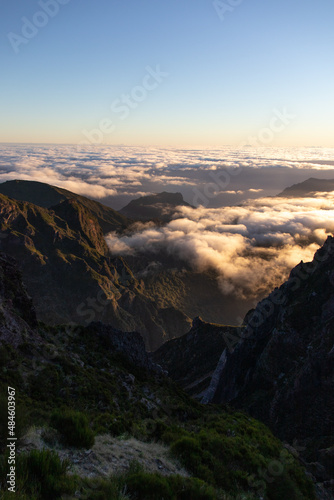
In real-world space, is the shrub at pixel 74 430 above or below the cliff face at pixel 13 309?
above

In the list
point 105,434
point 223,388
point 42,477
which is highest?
point 42,477

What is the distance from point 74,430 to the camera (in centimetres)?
1240

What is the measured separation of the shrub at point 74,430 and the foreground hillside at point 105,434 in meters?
0.05

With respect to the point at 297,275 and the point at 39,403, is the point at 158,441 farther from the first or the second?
the point at 297,275

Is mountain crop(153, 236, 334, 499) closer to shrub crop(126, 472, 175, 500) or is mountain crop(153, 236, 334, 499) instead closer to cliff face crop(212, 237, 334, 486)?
cliff face crop(212, 237, 334, 486)

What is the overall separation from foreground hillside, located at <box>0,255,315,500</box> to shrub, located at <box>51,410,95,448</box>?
1.8 inches

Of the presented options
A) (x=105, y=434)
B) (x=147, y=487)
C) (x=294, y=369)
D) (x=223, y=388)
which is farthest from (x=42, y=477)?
(x=223, y=388)

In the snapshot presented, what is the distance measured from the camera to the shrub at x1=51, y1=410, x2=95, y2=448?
39.7 ft

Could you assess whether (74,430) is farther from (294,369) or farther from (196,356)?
(196,356)

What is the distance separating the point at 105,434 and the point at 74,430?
4239 mm

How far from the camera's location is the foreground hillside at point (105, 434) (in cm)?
893

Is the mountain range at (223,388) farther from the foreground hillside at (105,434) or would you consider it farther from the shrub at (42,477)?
the shrub at (42,477)

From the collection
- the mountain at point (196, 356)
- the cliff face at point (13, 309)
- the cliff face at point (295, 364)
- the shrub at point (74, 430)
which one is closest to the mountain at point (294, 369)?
the cliff face at point (295, 364)

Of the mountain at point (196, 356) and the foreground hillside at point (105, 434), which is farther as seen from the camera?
the mountain at point (196, 356)
